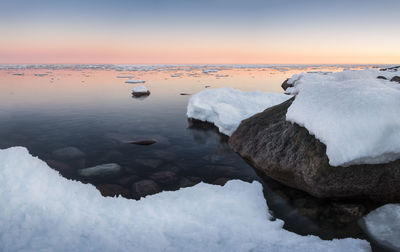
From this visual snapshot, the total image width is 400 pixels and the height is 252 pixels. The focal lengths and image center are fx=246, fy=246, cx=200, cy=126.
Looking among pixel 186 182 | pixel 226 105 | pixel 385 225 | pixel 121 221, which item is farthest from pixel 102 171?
pixel 385 225

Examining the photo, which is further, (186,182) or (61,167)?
(61,167)

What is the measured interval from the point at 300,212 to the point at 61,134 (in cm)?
948

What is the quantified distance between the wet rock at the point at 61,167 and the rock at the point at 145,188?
6.95ft

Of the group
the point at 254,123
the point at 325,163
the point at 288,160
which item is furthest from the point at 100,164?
the point at 325,163

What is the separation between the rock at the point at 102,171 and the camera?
6.42 metres

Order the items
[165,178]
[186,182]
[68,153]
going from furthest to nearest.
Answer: [68,153] → [165,178] → [186,182]

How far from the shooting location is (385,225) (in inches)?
161

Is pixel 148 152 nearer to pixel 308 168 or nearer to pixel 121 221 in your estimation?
pixel 121 221

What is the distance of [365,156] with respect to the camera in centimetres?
402

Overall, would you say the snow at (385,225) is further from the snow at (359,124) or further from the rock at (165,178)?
the rock at (165,178)

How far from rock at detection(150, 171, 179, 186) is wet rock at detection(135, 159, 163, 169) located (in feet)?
1.84

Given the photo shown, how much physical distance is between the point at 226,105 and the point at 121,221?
744cm

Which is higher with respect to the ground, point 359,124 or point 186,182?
point 359,124

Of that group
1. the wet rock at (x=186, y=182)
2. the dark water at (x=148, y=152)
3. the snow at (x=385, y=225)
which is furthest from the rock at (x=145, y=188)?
the snow at (x=385, y=225)
